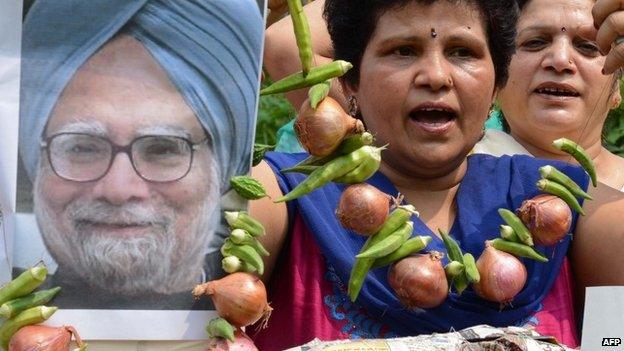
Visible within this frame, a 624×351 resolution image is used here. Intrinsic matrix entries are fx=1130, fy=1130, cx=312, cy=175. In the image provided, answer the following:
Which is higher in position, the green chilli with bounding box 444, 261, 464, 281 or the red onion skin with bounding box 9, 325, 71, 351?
the green chilli with bounding box 444, 261, 464, 281

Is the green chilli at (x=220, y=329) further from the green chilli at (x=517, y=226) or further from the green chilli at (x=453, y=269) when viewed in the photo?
the green chilli at (x=517, y=226)

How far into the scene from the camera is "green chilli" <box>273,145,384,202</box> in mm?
1647

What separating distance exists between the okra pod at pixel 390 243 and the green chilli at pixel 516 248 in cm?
17

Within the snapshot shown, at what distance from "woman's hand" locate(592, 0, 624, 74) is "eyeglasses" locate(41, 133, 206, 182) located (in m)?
0.69

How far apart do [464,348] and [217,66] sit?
524 mm

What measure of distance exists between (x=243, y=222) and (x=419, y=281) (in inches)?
11.3

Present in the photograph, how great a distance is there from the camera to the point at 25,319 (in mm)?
1501

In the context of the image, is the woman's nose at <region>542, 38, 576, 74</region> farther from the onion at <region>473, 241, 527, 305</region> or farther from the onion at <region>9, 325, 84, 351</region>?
the onion at <region>9, 325, 84, 351</region>

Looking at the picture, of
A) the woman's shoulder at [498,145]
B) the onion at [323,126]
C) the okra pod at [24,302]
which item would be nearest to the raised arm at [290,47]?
the woman's shoulder at [498,145]

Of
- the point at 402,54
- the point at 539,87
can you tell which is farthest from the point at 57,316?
the point at 539,87

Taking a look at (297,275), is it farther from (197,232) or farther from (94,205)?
(94,205)

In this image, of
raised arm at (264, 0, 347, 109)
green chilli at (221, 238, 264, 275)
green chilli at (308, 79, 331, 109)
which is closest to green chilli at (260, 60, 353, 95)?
green chilli at (308, 79, 331, 109)

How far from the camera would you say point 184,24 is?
1562 mm

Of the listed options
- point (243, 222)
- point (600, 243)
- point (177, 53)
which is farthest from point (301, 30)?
point (600, 243)
